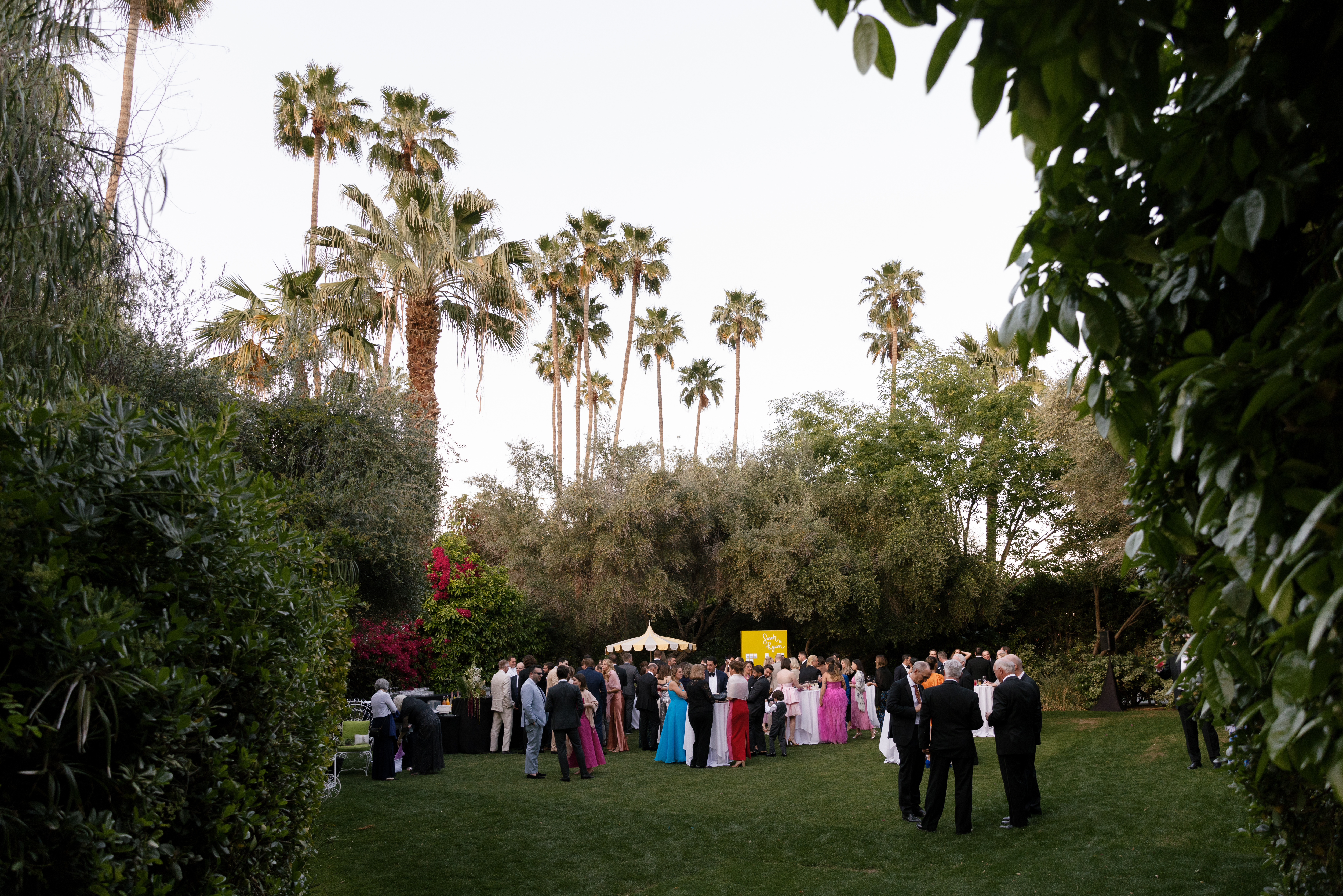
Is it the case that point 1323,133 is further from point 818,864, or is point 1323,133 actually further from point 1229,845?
point 1229,845

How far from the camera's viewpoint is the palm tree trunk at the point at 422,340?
1939 cm

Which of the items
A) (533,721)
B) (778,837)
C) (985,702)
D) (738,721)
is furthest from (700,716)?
(985,702)

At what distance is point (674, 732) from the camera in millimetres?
15867

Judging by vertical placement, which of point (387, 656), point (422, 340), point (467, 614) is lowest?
point (387, 656)

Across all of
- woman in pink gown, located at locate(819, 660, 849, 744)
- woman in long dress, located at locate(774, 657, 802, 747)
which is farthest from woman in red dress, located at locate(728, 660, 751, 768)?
woman in pink gown, located at locate(819, 660, 849, 744)

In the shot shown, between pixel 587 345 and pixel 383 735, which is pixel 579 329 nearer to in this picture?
pixel 587 345

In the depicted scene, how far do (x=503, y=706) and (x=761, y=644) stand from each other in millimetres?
9138

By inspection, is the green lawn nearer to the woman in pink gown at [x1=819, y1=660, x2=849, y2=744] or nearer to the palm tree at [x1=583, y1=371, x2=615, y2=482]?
the woman in pink gown at [x1=819, y1=660, x2=849, y2=744]

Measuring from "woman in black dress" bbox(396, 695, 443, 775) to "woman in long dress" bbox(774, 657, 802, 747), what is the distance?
21.1 feet

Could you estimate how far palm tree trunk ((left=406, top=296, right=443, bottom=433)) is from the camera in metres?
19.4

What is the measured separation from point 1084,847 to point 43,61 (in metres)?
10.1

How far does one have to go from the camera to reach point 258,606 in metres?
4.71

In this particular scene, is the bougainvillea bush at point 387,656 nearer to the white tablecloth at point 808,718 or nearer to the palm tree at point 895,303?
the white tablecloth at point 808,718

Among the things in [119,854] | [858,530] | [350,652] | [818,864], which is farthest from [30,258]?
[858,530]
